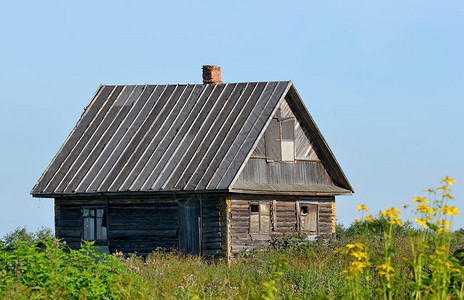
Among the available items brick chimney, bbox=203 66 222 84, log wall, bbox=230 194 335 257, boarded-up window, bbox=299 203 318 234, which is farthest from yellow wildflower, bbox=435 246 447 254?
brick chimney, bbox=203 66 222 84

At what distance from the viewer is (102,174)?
24578 mm

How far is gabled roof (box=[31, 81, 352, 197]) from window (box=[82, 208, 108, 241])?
1151 millimetres

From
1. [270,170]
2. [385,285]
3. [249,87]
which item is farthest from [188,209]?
[385,285]

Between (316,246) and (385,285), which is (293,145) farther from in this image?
(385,285)

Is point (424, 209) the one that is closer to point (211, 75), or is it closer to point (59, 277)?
point (59, 277)

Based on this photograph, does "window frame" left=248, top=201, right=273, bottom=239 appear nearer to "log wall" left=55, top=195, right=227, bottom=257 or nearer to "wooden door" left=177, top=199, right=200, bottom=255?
"log wall" left=55, top=195, right=227, bottom=257

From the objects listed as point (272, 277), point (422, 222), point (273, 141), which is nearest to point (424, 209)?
point (422, 222)

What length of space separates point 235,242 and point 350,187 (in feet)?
19.9

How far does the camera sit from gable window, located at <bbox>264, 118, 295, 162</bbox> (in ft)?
81.6

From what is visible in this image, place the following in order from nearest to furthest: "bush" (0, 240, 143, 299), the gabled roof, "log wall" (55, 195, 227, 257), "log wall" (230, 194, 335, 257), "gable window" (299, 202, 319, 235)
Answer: "bush" (0, 240, 143, 299)
"log wall" (55, 195, 227, 257)
"log wall" (230, 194, 335, 257)
the gabled roof
"gable window" (299, 202, 319, 235)

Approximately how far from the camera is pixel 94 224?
25062mm

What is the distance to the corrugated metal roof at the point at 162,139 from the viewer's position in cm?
2328

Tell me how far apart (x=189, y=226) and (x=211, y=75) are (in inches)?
258

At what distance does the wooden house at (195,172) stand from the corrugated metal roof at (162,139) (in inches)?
1.8
